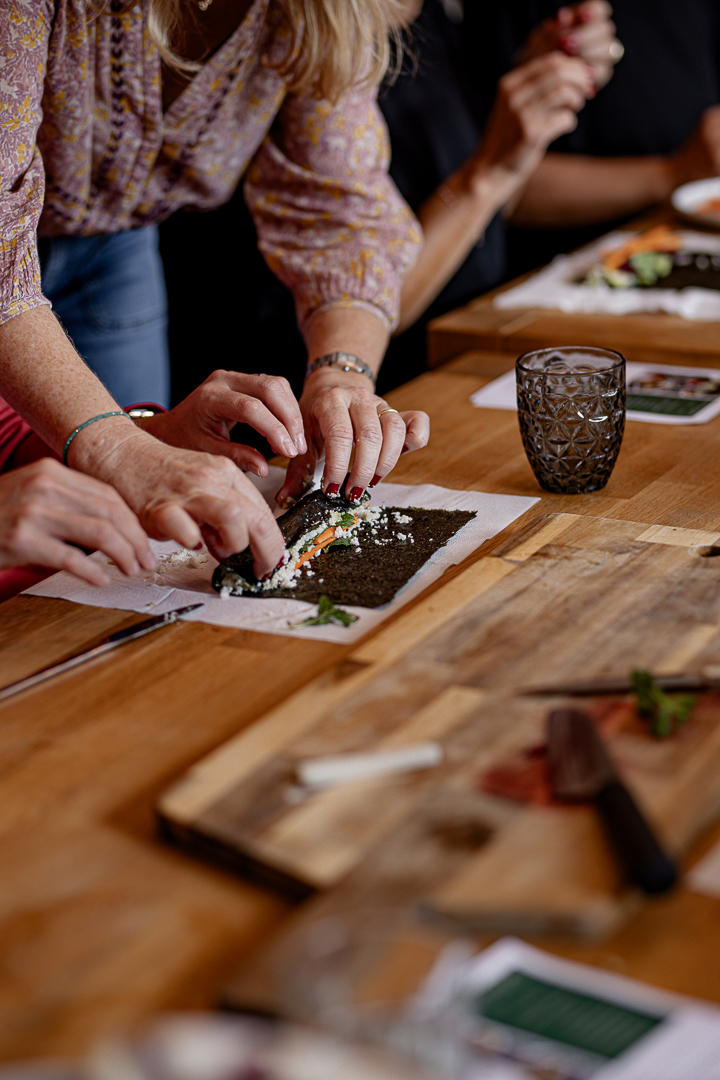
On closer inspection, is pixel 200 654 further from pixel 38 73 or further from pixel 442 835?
pixel 38 73

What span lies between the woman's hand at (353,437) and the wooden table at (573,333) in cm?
57

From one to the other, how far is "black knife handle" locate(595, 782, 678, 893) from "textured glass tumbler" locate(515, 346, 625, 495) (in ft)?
2.07

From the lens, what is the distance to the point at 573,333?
1.87m

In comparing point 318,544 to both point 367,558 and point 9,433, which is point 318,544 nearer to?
point 367,558

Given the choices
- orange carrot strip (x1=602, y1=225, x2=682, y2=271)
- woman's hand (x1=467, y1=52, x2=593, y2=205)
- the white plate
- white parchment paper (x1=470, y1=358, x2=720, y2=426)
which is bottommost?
white parchment paper (x1=470, y1=358, x2=720, y2=426)

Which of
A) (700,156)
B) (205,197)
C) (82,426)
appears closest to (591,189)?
(700,156)

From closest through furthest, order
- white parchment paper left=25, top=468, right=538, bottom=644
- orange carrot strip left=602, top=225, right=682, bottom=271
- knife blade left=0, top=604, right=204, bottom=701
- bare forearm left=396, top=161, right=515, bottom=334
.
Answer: knife blade left=0, top=604, right=204, bottom=701 → white parchment paper left=25, top=468, right=538, bottom=644 → orange carrot strip left=602, top=225, right=682, bottom=271 → bare forearm left=396, top=161, right=515, bottom=334

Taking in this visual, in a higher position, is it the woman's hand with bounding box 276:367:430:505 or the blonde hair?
the blonde hair

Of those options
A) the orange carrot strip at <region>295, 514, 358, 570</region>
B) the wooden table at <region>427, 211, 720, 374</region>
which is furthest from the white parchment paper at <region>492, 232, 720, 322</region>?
the orange carrot strip at <region>295, 514, 358, 570</region>

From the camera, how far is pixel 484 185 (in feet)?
7.96

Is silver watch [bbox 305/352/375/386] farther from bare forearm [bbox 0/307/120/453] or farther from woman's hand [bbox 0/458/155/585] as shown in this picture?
woman's hand [bbox 0/458/155/585]

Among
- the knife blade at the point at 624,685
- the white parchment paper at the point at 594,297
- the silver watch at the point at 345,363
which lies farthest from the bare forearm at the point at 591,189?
the knife blade at the point at 624,685

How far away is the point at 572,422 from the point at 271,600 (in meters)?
0.41

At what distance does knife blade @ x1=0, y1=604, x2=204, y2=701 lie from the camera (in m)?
A: 0.97
